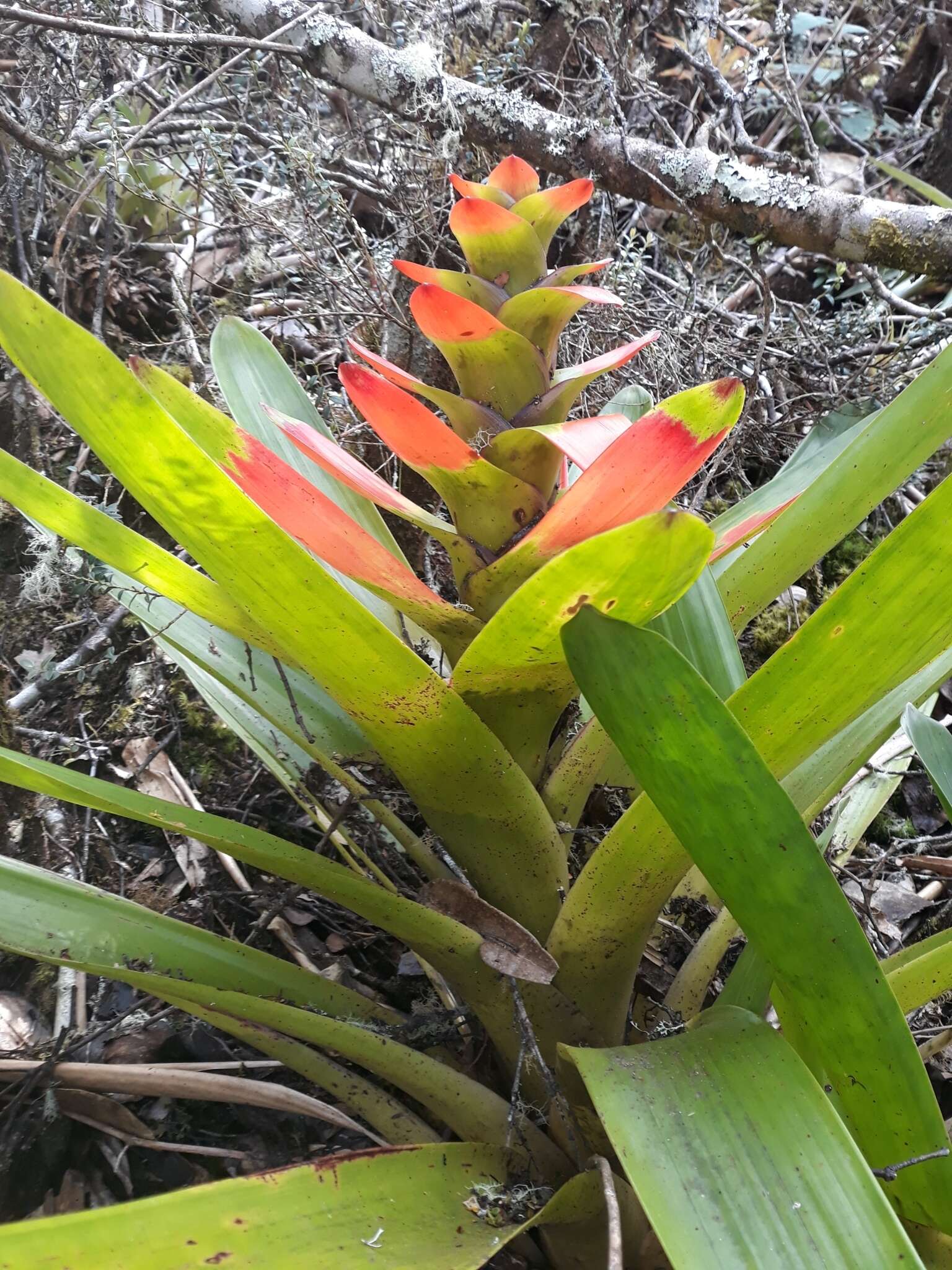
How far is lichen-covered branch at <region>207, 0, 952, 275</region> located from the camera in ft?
3.48

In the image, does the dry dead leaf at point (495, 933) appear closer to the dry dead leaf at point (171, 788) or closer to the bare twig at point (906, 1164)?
the bare twig at point (906, 1164)

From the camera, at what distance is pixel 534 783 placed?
0.73 m

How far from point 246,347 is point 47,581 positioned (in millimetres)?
453

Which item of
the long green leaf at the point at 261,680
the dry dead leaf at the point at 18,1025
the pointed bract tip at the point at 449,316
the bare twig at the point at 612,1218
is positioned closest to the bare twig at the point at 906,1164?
the bare twig at the point at 612,1218

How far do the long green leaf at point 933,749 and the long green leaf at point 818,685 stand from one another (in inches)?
7.0

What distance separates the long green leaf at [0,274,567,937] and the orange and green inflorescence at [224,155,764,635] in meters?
0.07

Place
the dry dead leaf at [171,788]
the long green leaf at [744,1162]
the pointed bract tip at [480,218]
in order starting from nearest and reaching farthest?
1. the long green leaf at [744,1162]
2. the pointed bract tip at [480,218]
3. the dry dead leaf at [171,788]

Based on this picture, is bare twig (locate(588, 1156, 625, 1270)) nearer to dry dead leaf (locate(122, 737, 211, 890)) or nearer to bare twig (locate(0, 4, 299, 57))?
dry dead leaf (locate(122, 737, 211, 890))

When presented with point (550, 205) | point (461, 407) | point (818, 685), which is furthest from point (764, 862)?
point (550, 205)

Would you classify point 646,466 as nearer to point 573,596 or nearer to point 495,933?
point 573,596

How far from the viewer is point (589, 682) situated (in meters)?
0.41

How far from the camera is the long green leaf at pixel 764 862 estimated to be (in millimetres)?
398

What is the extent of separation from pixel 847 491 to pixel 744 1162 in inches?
18.7

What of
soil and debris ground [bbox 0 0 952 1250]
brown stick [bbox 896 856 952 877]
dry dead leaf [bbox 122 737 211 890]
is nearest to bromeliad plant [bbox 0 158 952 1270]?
soil and debris ground [bbox 0 0 952 1250]
